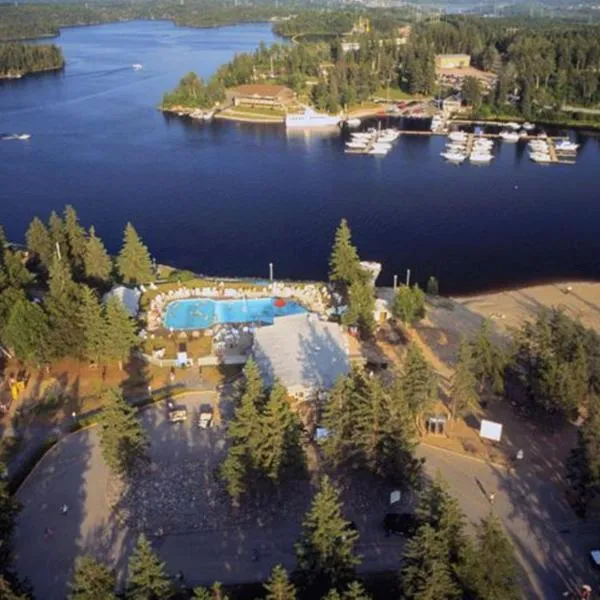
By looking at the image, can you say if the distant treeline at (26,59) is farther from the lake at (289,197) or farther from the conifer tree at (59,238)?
the conifer tree at (59,238)

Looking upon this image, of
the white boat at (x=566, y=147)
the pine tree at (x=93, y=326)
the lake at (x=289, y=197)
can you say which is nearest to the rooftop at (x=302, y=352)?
the pine tree at (x=93, y=326)

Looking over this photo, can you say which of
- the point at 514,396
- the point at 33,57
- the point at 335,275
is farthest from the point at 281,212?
the point at 33,57

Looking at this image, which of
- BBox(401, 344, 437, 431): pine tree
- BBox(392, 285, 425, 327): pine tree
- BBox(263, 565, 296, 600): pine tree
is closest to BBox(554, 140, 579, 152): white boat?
BBox(392, 285, 425, 327): pine tree

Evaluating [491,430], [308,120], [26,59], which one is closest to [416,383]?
[491,430]

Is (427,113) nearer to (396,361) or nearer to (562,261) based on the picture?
(562,261)

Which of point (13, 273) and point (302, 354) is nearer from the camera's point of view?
point (302, 354)

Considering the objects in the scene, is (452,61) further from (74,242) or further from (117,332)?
(117,332)

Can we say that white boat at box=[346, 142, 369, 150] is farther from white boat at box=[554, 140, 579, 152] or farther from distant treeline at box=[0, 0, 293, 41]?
distant treeline at box=[0, 0, 293, 41]
